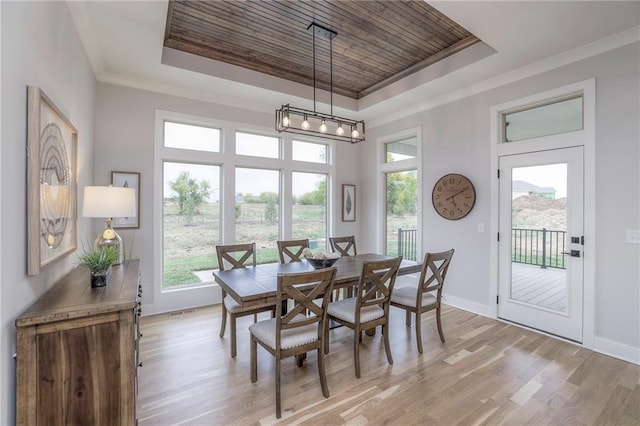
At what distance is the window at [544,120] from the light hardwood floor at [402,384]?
2.29m

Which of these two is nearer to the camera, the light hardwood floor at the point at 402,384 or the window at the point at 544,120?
the light hardwood floor at the point at 402,384

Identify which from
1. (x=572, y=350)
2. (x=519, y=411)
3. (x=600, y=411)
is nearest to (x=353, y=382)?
(x=519, y=411)

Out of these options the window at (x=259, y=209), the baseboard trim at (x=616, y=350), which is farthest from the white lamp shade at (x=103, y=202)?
the baseboard trim at (x=616, y=350)

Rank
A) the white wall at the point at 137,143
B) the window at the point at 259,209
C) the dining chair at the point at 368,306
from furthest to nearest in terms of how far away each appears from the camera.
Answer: the window at the point at 259,209 → the white wall at the point at 137,143 → the dining chair at the point at 368,306

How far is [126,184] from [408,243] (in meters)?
4.24

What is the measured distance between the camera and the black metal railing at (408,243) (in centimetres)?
484

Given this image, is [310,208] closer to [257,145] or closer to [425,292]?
[257,145]

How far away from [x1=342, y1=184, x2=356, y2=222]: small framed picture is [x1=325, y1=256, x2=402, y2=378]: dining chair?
9.66 ft

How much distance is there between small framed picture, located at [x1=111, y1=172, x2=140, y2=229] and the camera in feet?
11.7

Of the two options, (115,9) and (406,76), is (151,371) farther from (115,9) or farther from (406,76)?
(406,76)

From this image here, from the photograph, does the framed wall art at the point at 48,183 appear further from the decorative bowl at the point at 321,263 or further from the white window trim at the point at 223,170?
the decorative bowl at the point at 321,263

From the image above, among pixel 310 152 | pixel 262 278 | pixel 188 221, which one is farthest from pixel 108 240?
Answer: pixel 310 152

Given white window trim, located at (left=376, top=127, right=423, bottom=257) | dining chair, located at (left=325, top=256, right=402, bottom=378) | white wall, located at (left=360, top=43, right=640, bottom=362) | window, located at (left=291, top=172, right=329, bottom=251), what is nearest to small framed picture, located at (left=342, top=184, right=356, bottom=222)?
window, located at (left=291, top=172, right=329, bottom=251)

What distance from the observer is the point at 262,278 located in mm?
2736
